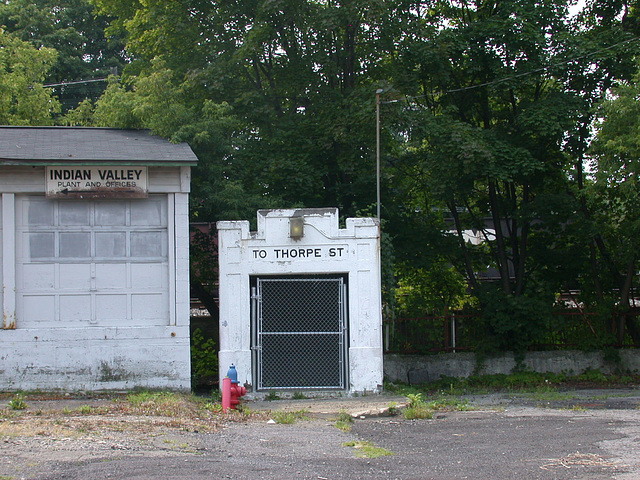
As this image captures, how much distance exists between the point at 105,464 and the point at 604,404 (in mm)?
9386


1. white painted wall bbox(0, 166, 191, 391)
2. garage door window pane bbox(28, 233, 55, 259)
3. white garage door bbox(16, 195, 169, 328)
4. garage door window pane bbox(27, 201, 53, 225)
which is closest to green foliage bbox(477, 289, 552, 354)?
white painted wall bbox(0, 166, 191, 391)

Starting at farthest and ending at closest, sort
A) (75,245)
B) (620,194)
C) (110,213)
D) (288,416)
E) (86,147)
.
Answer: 1. (620,194)
2. (86,147)
3. (110,213)
4. (75,245)
5. (288,416)

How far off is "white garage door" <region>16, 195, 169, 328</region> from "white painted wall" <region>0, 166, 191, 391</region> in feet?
0.06

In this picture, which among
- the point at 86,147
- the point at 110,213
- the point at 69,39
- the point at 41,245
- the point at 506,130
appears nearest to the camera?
the point at 41,245

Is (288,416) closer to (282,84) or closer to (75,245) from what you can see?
(75,245)

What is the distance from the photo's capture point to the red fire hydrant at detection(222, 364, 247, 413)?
10.6 m

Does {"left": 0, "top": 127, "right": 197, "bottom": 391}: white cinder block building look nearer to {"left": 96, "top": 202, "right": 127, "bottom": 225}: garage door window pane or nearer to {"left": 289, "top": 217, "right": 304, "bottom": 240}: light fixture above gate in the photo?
{"left": 96, "top": 202, "right": 127, "bottom": 225}: garage door window pane

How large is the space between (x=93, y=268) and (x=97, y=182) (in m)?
1.53

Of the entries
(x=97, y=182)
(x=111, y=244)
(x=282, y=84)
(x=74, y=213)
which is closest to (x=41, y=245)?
(x=74, y=213)

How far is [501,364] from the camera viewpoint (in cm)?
1772

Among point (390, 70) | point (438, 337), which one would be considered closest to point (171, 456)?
point (438, 337)

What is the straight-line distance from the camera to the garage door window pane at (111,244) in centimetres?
1236

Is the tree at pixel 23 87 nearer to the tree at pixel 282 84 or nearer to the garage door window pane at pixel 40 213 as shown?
the tree at pixel 282 84

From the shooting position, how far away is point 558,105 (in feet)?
55.3
